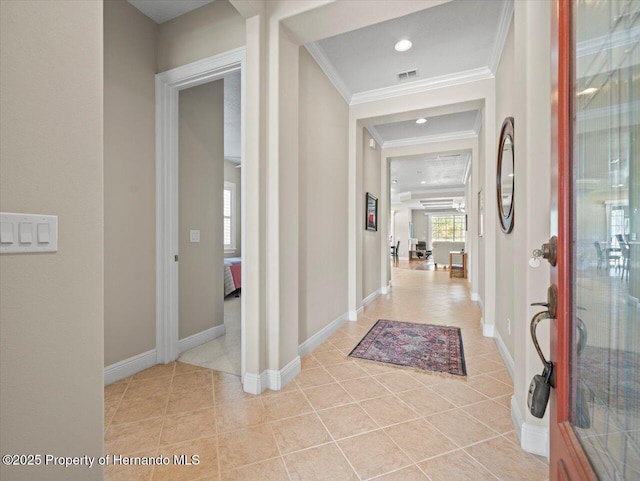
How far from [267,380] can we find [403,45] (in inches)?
124

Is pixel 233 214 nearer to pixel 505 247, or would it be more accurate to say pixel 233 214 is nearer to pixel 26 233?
pixel 505 247

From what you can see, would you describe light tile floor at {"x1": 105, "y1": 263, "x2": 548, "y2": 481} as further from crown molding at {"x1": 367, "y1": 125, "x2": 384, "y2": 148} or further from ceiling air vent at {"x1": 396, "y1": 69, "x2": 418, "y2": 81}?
crown molding at {"x1": 367, "y1": 125, "x2": 384, "y2": 148}

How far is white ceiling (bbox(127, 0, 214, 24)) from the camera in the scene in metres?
2.36

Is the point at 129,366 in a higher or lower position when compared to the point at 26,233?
lower

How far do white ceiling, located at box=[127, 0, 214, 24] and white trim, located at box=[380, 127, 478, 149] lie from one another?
3836 millimetres

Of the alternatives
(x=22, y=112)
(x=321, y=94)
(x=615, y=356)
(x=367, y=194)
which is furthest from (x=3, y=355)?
(x=367, y=194)

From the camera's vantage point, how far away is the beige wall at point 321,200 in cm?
274

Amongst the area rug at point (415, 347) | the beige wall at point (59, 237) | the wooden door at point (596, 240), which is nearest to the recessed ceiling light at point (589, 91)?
the wooden door at point (596, 240)

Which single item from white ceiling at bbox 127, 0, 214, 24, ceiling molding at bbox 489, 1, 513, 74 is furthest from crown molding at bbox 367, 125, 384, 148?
white ceiling at bbox 127, 0, 214, 24

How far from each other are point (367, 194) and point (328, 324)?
2.05 metres

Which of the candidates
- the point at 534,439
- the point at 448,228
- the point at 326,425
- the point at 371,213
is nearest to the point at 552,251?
the point at 534,439

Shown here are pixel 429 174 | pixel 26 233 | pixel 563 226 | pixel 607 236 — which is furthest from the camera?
pixel 429 174

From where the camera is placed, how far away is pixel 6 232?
79 cm

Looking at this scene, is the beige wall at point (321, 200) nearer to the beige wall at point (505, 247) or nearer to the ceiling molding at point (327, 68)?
the ceiling molding at point (327, 68)
